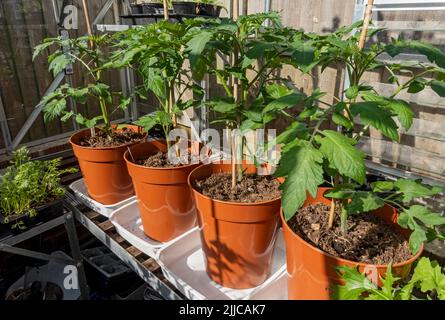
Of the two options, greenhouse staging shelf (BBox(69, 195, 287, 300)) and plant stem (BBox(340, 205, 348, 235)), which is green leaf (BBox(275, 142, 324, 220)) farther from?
greenhouse staging shelf (BBox(69, 195, 287, 300))

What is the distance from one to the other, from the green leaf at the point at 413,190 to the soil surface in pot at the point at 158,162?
29.1 inches

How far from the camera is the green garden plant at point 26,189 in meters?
1.30

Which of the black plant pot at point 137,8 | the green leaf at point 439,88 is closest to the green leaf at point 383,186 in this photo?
the green leaf at point 439,88

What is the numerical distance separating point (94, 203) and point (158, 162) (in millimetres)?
460

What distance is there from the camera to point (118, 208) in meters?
1.41

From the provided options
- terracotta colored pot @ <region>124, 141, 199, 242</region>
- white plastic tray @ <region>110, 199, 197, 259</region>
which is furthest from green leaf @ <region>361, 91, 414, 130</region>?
white plastic tray @ <region>110, 199, 197, 259</region>

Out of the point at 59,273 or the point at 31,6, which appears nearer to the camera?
the point at 59,273

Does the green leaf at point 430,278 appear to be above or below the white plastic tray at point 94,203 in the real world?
above

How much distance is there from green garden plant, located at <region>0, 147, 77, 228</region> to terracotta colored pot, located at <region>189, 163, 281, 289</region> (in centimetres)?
78

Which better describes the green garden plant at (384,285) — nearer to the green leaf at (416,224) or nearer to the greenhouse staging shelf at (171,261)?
the green leaf at (416,224)

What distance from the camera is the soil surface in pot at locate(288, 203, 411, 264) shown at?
76 centimetres
